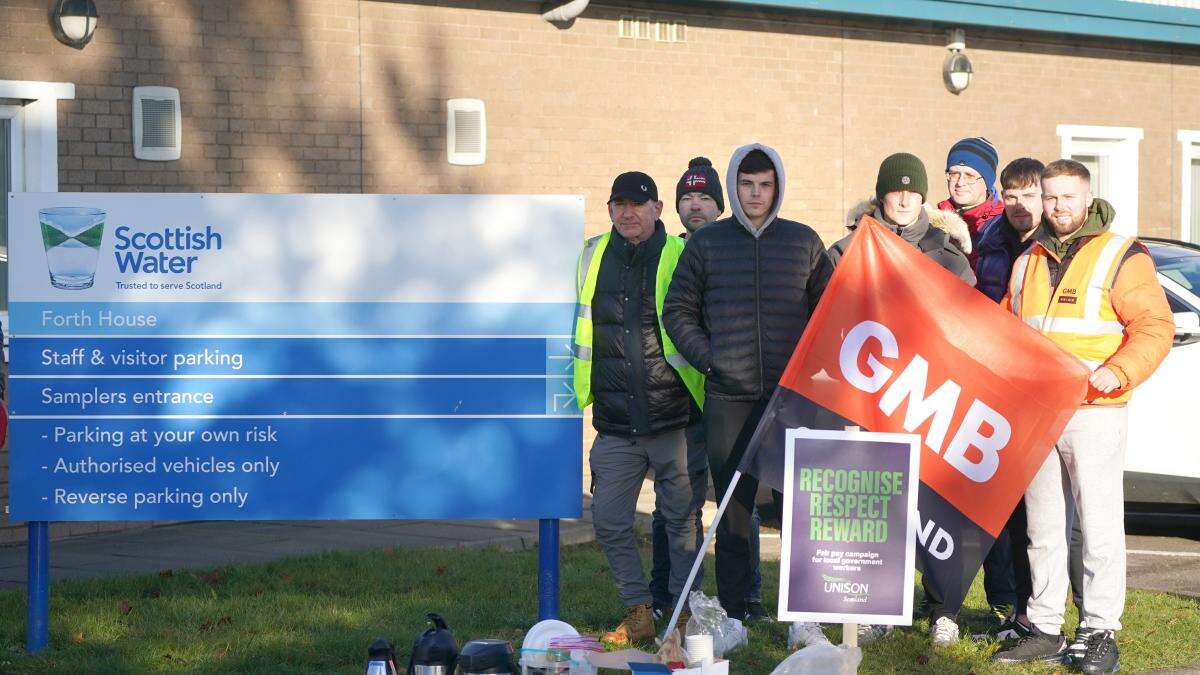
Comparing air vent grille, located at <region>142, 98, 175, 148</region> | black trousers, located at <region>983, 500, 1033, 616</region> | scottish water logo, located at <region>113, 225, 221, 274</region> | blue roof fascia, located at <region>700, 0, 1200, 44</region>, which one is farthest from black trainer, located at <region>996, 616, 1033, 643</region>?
blue roof fascia, located at <region>700, 0, 1200, 44</region>

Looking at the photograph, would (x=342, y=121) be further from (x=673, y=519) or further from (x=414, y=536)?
(x=673, y=519)

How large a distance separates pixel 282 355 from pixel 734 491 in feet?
6.76

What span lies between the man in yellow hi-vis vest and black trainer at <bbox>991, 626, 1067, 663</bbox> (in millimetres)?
1427

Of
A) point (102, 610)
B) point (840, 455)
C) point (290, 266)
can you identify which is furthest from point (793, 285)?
point (102, 610)

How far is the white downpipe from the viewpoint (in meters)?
12.4

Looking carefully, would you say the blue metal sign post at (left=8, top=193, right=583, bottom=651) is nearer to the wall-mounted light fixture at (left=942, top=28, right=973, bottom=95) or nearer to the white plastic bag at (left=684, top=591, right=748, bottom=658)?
the white plastic bag at (left=684, top=591, right=748, bottom=658)

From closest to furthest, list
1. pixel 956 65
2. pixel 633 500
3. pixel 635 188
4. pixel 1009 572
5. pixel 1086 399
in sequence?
pixel 1086 399 < pixel 635 188 < pixel 633 500 < pixel 1009 572 < pixel 956 65

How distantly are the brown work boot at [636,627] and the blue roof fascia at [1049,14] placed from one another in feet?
24.5

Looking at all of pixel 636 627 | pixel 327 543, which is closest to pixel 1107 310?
pixel 636 627

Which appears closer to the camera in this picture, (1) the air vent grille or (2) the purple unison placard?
(2) the purple unison placard

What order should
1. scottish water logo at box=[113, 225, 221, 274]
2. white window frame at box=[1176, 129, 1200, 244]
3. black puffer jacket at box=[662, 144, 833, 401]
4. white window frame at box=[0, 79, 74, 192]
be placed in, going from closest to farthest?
black puffer jacket at box=[662, 144, 833, 401]
scottish water logo at box=[113, 225, 221, 274]
white window frame at box=[0, 79, 74, 192]
white window frame at box=[1176, 129, 1200, 244]

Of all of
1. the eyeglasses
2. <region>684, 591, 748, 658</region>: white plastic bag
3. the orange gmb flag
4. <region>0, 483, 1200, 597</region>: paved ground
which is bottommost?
<region>0, 483, 1200, 597</region>: paved ground

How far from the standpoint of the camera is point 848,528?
6.19 m

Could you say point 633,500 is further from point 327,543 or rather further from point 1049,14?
point 1049,14
